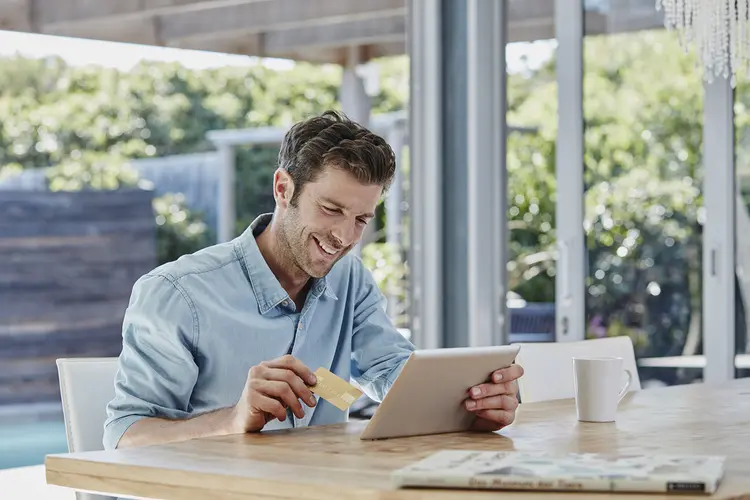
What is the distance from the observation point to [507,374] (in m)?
1.84

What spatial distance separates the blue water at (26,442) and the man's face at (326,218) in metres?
2.51

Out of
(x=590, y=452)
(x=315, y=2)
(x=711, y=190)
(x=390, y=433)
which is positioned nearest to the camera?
(x=590, y=452)

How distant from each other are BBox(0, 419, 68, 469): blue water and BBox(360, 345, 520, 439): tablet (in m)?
2.77

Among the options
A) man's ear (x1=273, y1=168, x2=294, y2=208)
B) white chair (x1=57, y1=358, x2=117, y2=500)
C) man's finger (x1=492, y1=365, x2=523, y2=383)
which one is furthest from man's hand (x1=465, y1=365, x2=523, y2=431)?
white chair (x1=57, y1=358, x2=117, y2=500)

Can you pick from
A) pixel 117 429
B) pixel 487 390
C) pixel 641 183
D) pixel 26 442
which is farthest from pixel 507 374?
pixel 641 183

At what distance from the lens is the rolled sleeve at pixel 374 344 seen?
7.46 feet

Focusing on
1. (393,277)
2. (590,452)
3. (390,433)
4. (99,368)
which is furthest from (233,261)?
(393,277)

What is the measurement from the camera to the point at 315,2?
4977 mm

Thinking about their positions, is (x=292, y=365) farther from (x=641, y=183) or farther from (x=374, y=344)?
(x=641, y=183)

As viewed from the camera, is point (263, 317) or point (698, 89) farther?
point (698, 89)

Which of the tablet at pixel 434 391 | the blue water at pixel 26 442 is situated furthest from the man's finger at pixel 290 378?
the blue water at pixel 26 442

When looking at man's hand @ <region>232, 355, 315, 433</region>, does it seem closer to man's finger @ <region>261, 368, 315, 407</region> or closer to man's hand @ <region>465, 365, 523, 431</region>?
man's finger @ <region>261, 368, 315, 407</region>

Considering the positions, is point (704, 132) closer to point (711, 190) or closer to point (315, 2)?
point (711, 190)

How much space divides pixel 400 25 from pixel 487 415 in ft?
11.6
